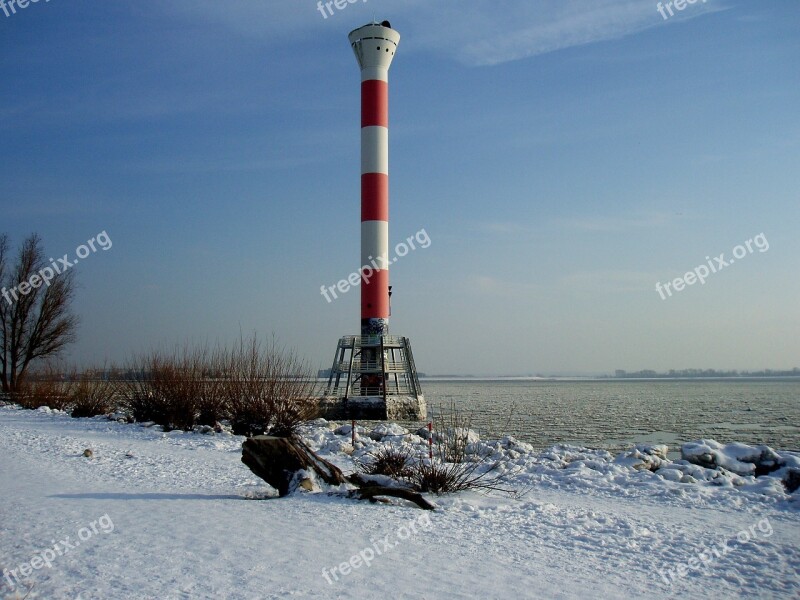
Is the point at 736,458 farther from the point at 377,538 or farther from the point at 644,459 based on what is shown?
the point at 377,538

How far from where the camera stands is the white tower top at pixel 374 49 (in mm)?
35406

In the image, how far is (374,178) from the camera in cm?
3388

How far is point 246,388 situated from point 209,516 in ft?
34.1

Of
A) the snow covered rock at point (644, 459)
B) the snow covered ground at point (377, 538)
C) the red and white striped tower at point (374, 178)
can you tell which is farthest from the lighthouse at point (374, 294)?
the snow covered ground at point (377, 538)

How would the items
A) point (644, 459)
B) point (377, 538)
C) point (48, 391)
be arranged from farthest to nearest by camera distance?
point (48, 391) < point (644, 459) < point (377, 538)

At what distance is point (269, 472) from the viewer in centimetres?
830

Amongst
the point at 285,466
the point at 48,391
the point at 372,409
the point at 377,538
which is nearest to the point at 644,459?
the point at 285,466

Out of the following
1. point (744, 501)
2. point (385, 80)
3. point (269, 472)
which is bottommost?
point (744, 501)

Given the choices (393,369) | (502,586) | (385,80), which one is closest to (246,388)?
(502,586)

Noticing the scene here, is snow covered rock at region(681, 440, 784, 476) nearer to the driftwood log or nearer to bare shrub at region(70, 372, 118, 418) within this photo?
the driftwood log

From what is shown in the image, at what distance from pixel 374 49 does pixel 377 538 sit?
33251 millimetres

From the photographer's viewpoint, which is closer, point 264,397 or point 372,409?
point 264,397

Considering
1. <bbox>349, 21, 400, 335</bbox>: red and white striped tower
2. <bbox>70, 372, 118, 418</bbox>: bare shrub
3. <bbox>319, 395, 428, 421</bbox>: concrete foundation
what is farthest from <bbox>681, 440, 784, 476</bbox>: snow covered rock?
<bbox>349, 21, 400, 335</bbox>: red and white striped tower

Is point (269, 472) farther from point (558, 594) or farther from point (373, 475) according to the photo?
point (558, 594)
